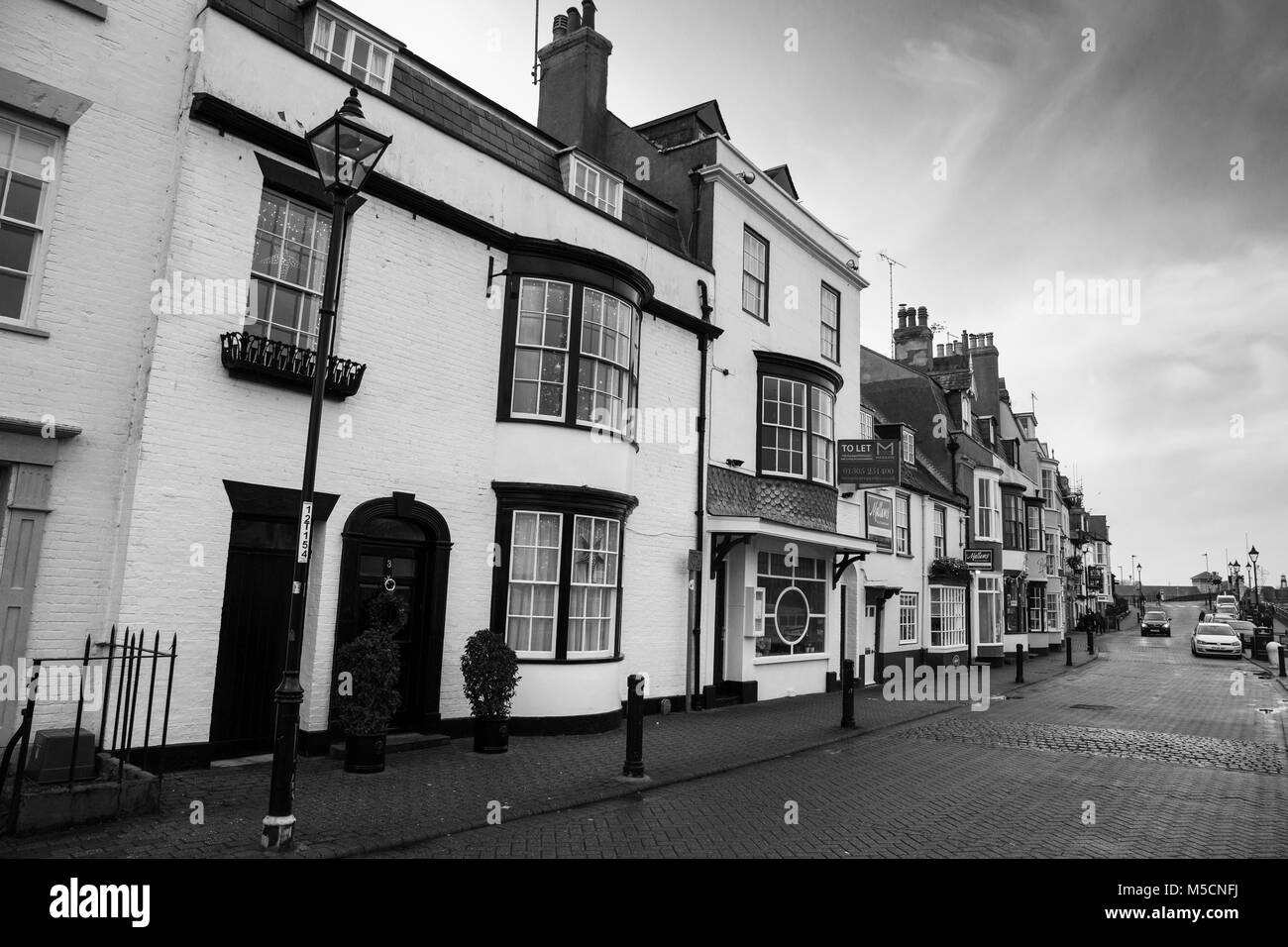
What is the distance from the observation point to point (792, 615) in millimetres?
17969

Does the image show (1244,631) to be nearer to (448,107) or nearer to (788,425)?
(788,425)

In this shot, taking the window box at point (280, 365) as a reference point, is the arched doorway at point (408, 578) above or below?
below

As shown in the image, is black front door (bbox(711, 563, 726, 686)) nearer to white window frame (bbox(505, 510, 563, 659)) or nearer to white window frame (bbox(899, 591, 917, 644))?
white window frame (bbox(505, 510, 563, 659))

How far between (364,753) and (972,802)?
6776 mm

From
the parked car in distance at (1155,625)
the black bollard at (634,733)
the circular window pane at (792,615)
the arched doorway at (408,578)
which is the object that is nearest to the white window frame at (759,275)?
the circular window pane at (792,615)

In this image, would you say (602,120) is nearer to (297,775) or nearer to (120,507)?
(120,507)

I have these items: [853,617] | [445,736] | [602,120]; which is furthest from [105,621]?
[853,617]

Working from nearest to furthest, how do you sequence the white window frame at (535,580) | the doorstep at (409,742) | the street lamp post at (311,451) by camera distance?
the street lamp post at (311,451)
the doorstep at (409,742)
the white window frame at (535,580)

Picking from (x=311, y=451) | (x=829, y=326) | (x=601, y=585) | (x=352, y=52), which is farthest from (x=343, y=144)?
(x=829, y=326)

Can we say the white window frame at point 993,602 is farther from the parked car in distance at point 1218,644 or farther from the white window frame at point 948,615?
the parked car in distance at point 1218,644

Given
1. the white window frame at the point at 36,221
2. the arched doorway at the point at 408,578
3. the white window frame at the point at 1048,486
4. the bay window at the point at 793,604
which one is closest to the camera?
the white window frame at the point at 36,221

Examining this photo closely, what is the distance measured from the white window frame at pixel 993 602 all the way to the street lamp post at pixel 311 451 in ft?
91.6

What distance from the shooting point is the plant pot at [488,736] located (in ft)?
33.5
